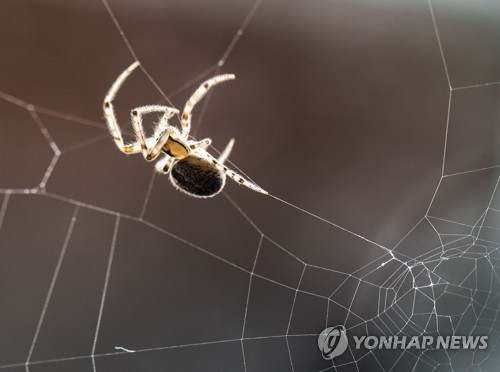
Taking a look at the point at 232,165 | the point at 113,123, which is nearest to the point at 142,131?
the point at 113,123

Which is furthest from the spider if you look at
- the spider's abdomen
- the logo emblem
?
the logo emblem

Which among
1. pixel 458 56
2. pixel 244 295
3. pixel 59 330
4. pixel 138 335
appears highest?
pixel 458 56

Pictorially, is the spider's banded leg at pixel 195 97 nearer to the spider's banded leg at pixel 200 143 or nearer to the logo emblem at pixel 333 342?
the spider's banded leg at pixel 200 143

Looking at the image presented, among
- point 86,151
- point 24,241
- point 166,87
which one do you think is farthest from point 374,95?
point 24,241

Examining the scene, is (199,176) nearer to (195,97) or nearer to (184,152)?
(184,152)

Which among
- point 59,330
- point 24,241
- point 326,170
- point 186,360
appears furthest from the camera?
point 326,170

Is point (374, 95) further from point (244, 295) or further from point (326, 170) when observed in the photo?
point (244, 295)

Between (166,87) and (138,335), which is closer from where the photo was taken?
(138,335)

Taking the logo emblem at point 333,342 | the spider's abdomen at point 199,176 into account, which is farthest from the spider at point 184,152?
the logo emblem at point 333,342
